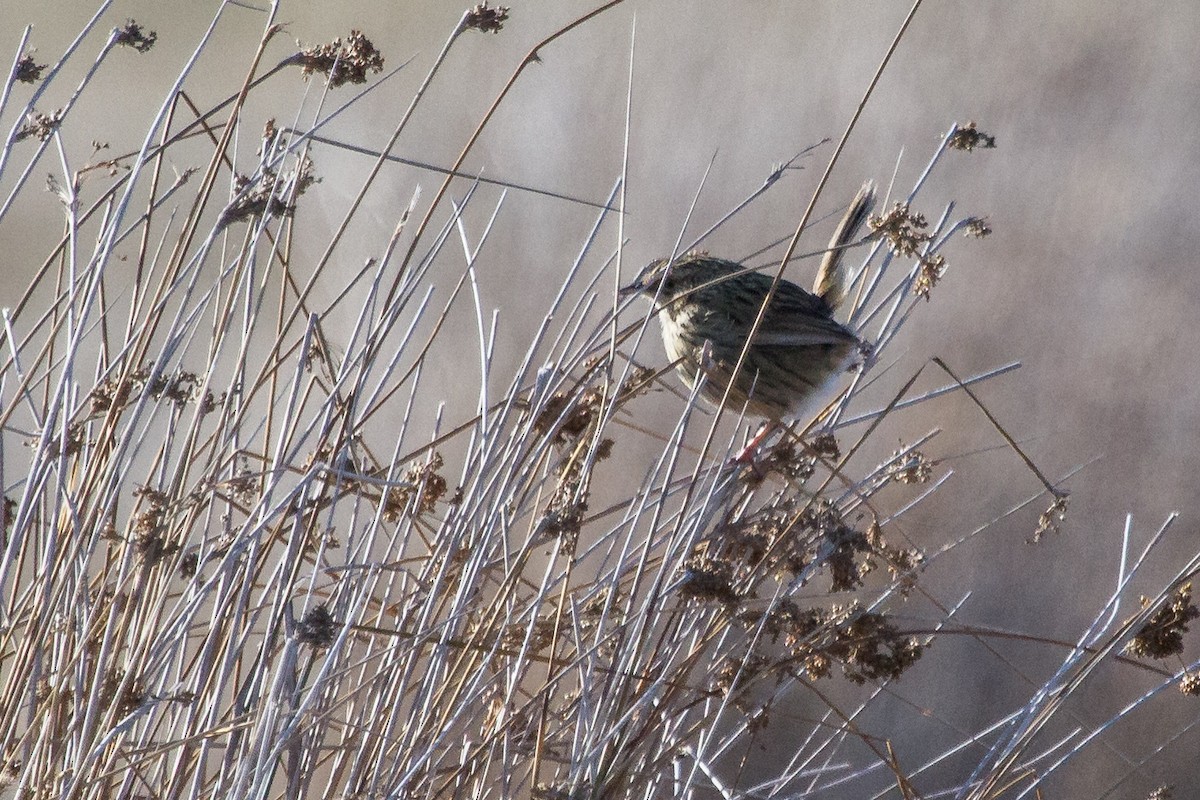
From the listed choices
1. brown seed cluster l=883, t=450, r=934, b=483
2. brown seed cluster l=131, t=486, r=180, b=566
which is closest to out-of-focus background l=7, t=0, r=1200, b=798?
brown seed cluster l=883, t=450, r=934, b=483

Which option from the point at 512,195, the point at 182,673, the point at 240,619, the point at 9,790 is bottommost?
the point at 9,790

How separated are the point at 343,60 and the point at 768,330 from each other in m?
1.53

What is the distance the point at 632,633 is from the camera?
2.19 m

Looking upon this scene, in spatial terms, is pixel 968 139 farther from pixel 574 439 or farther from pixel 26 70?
pixel 26 70

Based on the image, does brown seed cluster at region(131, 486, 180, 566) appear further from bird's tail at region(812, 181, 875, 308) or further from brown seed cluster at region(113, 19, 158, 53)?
bird's tail at region(812, 181, 875, 308)

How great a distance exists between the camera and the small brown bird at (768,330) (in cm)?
Result: 325

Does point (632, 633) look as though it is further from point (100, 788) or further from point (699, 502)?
point (100, 788)

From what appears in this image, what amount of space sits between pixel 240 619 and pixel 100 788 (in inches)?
13.8

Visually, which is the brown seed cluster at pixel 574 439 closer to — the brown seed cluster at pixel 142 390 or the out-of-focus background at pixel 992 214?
the brown seed cluster at pixel 142 390

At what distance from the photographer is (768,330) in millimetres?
3311

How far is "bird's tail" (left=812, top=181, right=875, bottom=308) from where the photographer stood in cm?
338

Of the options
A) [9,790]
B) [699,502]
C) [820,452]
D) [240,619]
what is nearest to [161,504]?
[240,619]

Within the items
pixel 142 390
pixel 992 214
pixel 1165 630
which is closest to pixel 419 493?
pixel 142 390

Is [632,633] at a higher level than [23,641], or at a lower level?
higher
